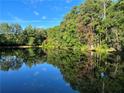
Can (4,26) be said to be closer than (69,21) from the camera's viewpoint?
No

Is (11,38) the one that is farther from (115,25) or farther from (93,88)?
(93,88)

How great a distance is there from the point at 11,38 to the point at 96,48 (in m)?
45.6

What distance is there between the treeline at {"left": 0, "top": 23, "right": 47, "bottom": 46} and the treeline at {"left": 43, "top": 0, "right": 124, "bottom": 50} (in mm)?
30502

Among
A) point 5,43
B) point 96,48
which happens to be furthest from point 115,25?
point 5,43

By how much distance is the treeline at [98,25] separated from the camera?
47.9 meters

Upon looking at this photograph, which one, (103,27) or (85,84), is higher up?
(103,27)

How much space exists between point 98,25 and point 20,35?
47.6 meters

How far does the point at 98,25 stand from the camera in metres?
52.2

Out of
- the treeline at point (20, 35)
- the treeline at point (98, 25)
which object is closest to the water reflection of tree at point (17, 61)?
the treeline at point (98, 25)

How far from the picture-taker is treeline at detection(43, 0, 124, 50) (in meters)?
47.9

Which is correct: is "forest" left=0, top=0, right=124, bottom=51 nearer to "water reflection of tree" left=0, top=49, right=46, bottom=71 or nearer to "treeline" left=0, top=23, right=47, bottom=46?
"water reflection of tree" left=0, top=49, right=46, bottom=71

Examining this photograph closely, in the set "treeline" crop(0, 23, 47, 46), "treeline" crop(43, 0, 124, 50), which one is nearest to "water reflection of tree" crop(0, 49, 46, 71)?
"treeline" crop(43, 0, 124, 50)

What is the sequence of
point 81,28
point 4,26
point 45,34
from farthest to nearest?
point 45,34 < point 4,26 < point 81,28

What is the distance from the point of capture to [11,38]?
295 feet
